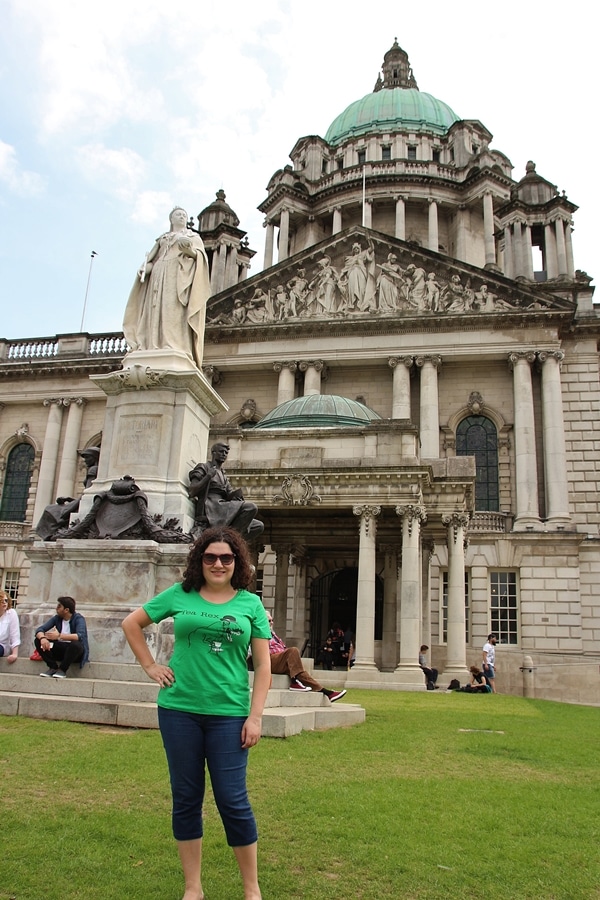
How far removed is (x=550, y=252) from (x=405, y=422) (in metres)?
29.6

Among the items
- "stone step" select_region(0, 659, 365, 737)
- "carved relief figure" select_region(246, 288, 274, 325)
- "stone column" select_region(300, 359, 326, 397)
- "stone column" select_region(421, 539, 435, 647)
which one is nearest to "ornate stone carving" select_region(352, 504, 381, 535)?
"stone column" select_region(421, 539, 435, 647)

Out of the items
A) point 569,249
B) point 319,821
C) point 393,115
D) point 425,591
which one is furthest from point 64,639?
point 393,115

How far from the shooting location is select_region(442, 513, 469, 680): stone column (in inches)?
1024

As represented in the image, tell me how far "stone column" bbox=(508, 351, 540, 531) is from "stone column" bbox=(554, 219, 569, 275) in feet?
41.7

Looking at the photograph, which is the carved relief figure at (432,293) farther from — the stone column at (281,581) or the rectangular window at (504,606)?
the stone column at (281,581)

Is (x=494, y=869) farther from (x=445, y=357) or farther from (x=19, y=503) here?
(x=19, y=503)

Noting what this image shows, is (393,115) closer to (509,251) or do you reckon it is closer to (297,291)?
(509,251)

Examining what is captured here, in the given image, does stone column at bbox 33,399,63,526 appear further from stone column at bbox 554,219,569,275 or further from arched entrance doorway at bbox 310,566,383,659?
stone column at bbox 554,219,569,275

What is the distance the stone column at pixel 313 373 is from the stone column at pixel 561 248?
17914 mm

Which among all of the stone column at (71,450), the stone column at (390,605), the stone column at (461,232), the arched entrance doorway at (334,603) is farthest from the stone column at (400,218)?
the stone column at (390,605)

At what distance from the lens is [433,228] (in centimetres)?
5700

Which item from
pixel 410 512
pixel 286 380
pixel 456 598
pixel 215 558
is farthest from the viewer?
pixel 286 380

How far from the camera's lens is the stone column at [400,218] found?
56.4 meters

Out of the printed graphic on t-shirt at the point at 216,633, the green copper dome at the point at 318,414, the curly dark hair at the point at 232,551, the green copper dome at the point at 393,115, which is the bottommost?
the printed graphic on t-shirt at the point at 216,633
